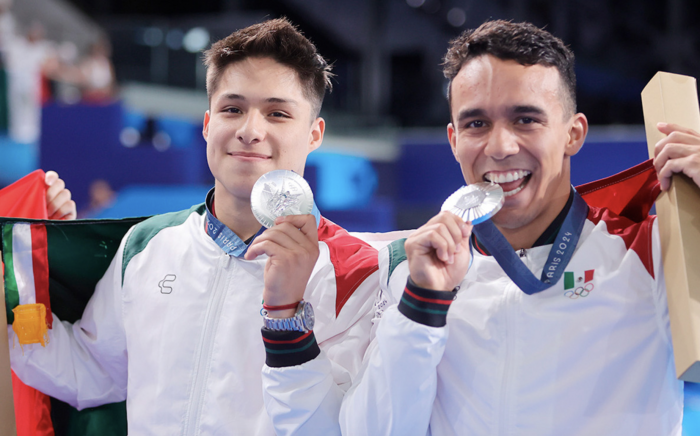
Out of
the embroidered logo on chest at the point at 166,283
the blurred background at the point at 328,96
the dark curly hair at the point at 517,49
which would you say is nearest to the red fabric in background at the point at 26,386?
the embroidered logo on chest at the point at 166,283

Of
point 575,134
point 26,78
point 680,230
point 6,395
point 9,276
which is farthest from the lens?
point 26,78

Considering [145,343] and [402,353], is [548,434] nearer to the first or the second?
[402,353]

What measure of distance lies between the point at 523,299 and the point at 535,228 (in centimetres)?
24

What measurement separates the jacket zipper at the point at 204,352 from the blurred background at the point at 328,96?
1.38m

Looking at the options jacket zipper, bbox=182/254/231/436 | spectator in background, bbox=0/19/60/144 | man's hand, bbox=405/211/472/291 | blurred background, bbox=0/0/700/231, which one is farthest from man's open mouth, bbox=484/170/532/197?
spectator in background, bbox=0/19/60/144

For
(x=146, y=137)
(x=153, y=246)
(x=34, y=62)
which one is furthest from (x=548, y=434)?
(x=34, y=62)

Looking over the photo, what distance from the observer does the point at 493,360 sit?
1.64 m

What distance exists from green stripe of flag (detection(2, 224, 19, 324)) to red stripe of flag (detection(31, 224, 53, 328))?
0.07m

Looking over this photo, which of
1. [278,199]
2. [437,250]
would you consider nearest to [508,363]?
[437,250]

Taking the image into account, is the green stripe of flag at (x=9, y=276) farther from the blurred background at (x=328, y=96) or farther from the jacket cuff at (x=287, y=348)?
the blurred background at (x=328, y=96)

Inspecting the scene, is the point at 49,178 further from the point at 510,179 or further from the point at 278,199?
the point at 510,179

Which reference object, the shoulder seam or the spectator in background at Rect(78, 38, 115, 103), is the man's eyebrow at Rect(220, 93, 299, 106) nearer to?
the shoulder seam

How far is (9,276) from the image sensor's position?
6.98 feet

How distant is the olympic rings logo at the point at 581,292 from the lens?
1.64 m
